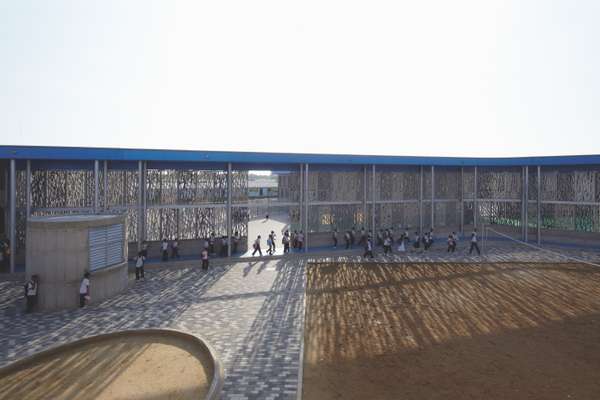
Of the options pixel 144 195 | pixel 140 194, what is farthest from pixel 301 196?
pixel 140 194

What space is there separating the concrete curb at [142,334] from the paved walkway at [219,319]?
0.31 m

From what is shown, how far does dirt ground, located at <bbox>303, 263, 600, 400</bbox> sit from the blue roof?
26.5 ft

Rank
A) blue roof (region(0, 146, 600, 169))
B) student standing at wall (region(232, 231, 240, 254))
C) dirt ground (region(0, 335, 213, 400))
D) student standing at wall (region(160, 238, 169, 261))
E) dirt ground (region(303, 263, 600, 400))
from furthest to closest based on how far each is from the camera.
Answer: student standing at wall (region(232, 231, 240, 254)) < student standing at wall (region(160, 238, 169, 261)) < blue roof (region(0, 146, 600, 169)) < dirt ground (region(303, 263, 600, 400)) < dirt ground (region(0, 335, 213, 400))

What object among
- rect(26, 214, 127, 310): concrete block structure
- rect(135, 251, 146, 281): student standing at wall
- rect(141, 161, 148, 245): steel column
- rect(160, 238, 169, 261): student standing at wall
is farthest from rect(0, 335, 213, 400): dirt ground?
rect(141, 161, 148, 245): steel column

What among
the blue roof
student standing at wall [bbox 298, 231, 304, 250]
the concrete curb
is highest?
the blue roof

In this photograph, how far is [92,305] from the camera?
13.4 metres

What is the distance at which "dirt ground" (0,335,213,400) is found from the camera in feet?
25.2

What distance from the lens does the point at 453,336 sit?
421 inches

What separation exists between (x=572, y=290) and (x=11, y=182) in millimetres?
24829

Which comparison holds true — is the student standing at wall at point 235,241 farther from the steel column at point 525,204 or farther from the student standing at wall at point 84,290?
the steel column at point 525,204

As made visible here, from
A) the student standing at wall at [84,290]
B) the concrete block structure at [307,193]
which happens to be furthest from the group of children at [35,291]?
the concrete block structure at [307,193]

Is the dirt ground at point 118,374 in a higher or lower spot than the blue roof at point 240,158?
lower

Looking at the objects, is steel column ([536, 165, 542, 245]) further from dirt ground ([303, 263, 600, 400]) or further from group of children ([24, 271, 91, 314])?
group of children ([24, 271, 91, 314])

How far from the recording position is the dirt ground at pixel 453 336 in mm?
8031
